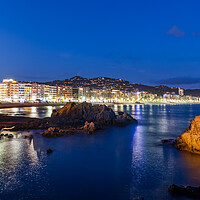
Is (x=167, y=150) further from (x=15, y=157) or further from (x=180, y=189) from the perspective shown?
(x=15, y=157)

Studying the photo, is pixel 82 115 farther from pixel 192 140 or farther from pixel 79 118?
pixel 192 140

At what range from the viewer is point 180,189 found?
892cm

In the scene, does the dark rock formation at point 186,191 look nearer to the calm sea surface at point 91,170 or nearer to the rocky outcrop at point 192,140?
the calm sea surface at point 91,170

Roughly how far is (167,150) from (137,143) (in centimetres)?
372

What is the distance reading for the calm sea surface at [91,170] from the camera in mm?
9195

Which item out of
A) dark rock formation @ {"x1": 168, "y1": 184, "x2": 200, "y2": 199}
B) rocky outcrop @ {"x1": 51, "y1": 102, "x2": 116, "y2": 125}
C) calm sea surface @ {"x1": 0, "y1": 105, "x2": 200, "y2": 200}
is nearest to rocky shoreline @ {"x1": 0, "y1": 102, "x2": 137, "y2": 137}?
rocky outcrop @ {"x1": 51, "y1": 102, "x2": 116, "y2": 125}

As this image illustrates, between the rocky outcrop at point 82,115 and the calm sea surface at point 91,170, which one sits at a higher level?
the rocky outcrop at point 82,115

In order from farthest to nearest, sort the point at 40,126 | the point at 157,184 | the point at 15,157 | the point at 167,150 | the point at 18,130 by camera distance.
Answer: the point at 40,126
the point at 18,130
the point at 167,150
the point at 15,157
the point at 157,184

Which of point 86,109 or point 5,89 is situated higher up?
point 5,89

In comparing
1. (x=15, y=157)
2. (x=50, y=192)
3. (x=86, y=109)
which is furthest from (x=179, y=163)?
(x=86, y=109)

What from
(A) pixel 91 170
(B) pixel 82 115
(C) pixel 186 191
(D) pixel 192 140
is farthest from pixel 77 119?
(C) pixel 186 191

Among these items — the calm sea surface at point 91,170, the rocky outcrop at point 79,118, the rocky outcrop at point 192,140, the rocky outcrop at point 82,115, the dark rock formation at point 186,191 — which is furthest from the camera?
the rocky outcrop at point 82,115

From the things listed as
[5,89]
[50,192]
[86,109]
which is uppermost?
[5,89]

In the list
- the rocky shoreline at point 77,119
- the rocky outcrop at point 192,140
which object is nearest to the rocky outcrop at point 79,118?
the rocky shoreline at point 77,119
